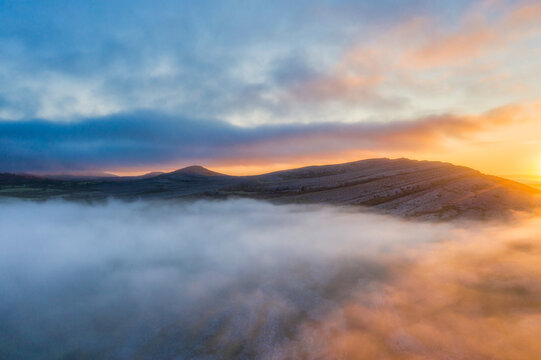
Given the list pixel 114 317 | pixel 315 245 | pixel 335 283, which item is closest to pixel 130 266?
pixel 114 317

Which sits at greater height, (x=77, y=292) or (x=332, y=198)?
(x=332, y=198)

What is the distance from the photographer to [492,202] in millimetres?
38281

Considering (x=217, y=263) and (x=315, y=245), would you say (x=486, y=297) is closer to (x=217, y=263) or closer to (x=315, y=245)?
(x=315, y=245)

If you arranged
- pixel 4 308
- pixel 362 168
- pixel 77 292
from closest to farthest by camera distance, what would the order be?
pixel 4 308 → pixel 77 292 → pixel 362 168

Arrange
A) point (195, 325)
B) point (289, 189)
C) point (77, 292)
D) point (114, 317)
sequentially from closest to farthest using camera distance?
point (195, 325)
point (114, 317)
point (77, 292)
point (289, 189)

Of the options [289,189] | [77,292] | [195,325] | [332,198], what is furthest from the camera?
[289,189]

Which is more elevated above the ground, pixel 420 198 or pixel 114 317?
pixel 420 198

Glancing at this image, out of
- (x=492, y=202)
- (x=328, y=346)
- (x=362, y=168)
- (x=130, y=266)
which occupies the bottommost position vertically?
(x=130, y=266)

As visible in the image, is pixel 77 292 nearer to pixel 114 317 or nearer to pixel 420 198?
pixel 114 317

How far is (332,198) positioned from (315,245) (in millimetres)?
19346

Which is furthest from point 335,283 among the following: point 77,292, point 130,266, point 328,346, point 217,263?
Result: point 130,266

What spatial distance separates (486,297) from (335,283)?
918 centimetres

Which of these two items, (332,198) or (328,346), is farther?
(332,198)

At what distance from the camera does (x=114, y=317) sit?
53.2 feet
